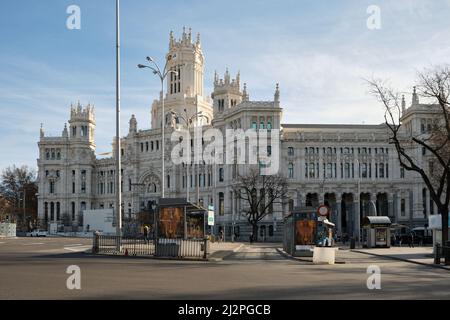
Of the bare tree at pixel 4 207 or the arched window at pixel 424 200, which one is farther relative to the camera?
the bare tree at pixel 4 207

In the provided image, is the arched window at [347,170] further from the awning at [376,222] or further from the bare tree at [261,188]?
the awning at [376,222]

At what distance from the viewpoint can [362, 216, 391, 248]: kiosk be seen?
60531 mm

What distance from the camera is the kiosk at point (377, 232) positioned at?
60531 mm

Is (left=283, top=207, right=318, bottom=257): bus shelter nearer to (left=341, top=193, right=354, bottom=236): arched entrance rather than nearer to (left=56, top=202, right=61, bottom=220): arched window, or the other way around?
(left=341, top=193, right=354, bottom=236): arched entrance

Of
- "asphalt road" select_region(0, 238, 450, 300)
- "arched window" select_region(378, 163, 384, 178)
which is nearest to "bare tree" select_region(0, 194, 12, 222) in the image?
"arched window" select_region(378, 163, 384, 178)

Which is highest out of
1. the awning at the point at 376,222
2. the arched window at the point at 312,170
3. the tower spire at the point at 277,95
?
the tower spire at the point at 277,95

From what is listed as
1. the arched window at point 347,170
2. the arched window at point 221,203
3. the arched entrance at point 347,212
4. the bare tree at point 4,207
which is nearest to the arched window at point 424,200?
the arched entrance at point 347,212

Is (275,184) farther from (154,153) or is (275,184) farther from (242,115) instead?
(154,153)

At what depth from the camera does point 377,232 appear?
62.0 m

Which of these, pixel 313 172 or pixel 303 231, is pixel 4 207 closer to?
pixel 313 172

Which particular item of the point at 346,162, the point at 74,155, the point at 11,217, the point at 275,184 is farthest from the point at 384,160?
the point at 11,217

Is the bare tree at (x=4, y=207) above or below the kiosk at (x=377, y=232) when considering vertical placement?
above

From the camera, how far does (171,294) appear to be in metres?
16.6

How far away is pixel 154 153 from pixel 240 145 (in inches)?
1316
